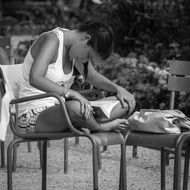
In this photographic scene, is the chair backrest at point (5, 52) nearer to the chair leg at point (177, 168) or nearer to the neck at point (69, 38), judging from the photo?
the neck at point (69, 38)

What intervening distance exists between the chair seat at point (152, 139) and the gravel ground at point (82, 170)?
1098 millimetres

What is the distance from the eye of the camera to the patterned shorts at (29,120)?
4.33 metres

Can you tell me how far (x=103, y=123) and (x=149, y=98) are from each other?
378 centimetres

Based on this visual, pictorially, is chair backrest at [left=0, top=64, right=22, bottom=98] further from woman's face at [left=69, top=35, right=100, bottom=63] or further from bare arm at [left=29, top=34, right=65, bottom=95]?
woman's face at [left=69, top=35, right=100, bottom=63]

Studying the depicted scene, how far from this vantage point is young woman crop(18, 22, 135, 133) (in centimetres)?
409

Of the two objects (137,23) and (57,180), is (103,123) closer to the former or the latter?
(57,180)

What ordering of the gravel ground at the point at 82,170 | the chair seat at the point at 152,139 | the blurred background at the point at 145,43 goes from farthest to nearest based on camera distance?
the blurred background at the point at 145,43 → the gravel ground at the point at 82,170 → the chair seat at the point at 152,139

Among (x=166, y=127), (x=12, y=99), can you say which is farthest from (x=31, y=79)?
(x=166, y=127)

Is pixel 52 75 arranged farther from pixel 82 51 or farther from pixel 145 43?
pixel 145 43

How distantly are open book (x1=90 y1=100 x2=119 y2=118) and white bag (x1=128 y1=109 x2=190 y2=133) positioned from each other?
6.5 inches

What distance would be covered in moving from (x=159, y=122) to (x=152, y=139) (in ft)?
0.34

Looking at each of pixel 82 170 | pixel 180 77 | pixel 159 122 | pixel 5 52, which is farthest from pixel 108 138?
pixel 5 52

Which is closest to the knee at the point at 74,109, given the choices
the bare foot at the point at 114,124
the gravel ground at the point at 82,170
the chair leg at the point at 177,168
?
the bare foot at the point at 114,124

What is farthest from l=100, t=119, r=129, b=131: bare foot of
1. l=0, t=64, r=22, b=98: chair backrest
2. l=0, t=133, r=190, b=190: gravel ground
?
l=0, t=133, r=190, b=190: gravel ground
